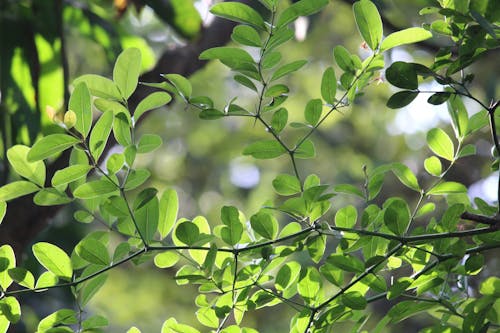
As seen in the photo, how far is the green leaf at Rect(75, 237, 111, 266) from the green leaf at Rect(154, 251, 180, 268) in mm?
39

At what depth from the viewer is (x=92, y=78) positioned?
0.46 meters

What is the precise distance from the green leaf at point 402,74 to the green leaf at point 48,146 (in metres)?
0.20

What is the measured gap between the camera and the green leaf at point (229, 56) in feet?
1.47

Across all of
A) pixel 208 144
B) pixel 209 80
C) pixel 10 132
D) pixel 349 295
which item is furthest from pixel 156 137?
pixel 208 144

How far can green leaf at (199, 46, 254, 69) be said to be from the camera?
449mm

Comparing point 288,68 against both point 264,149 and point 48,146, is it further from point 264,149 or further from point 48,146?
point 48,146

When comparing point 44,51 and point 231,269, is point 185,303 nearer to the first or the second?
point 44,51

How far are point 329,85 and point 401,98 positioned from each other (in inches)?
2.1

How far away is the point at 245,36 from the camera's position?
1.53ft

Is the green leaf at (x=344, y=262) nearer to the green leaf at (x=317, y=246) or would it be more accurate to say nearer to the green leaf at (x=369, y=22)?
the green leaf at (x=317, y=246)

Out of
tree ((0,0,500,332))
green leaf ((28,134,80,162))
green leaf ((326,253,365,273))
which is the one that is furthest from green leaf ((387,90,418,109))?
green leaf ((28,134,80,162))

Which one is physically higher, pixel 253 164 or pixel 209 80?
pixel 209 80

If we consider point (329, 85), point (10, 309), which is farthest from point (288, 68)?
point (10, 309)

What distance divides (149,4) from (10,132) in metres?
0.29
